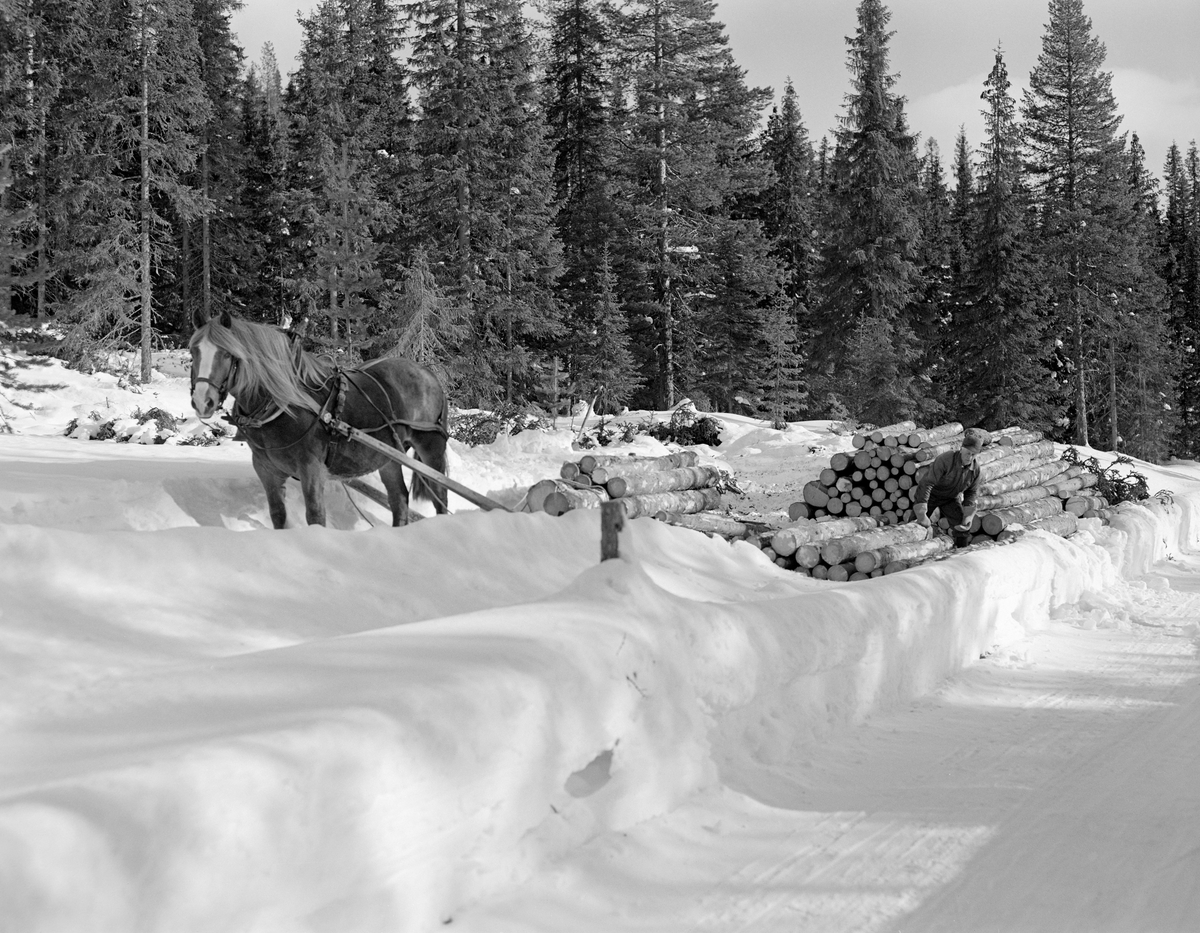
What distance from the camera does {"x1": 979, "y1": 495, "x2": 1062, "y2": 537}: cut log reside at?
1154 cm

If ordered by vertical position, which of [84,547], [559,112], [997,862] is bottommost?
[997,862]

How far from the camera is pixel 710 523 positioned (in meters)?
10.9

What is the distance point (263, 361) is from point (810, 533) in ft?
19.0

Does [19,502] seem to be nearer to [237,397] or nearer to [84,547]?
[237,397]

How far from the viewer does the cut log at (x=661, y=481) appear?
37.0ft

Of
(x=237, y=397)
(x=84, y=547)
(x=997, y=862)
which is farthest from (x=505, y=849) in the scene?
(x=237, y=397)

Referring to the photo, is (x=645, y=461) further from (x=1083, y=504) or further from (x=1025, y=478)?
(x=1083, y=504)

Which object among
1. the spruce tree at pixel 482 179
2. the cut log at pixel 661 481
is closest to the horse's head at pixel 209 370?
the cut log at pixel 661 481

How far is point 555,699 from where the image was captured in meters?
3.47

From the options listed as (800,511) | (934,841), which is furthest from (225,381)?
(800,511)

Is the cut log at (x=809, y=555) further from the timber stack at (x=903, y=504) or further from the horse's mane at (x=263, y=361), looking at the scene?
the horse's mane at (x=263, y=361)

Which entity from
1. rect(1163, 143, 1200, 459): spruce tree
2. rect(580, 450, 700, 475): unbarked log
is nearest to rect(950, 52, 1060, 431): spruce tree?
rect(1163, 143, 1200, 459): spruce tree

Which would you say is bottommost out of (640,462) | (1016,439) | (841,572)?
(841,572)

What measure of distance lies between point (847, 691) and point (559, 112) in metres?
38.0
